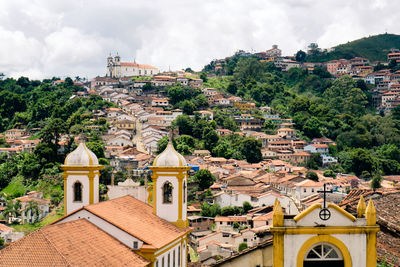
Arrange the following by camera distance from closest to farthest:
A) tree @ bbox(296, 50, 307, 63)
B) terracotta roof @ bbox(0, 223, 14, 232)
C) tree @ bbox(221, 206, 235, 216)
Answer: terracotta roof @ bbox(0, 223, 14, 232), tree @ bbox(221, 206, 235, 216), tree @ bbox(296, 50, 307, 63)

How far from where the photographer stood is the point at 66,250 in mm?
15992

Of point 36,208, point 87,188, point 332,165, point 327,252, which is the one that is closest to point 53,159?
point 36,208

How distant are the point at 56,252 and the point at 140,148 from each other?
7262cm

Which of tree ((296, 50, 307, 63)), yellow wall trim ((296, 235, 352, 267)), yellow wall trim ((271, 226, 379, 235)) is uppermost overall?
tree ((296, 50, 307, 63))

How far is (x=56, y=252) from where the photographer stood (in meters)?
15.6

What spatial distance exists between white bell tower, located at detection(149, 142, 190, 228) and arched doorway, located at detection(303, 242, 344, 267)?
13.5 m

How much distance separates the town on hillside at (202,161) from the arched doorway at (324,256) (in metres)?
0.59

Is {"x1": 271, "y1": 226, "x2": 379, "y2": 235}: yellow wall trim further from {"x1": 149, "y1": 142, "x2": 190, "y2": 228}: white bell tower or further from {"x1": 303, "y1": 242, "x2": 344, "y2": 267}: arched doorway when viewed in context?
{"x1": 149, "y1": 142, "x2": 190, "y2": 228}: white bell tower

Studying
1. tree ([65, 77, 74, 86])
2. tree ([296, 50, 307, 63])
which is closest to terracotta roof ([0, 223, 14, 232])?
tree ([65, 77, 74, 86])

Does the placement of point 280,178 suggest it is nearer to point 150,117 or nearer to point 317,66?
point 150,117

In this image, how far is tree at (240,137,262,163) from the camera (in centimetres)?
8812

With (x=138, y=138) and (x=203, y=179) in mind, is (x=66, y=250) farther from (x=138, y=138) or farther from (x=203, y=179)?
(x=138, y=138)

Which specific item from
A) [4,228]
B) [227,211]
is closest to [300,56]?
[227,211]

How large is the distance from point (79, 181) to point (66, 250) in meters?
8.01
